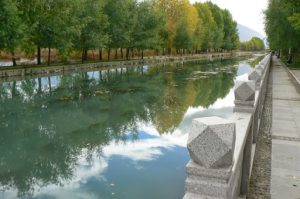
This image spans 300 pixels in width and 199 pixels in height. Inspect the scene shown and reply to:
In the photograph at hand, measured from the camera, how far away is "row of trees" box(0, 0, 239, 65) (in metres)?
32.2

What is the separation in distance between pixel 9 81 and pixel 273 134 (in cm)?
2409

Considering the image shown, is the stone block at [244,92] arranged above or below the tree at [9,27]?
below

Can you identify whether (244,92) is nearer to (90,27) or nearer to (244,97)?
(244,97)

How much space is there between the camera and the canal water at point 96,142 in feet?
26.7

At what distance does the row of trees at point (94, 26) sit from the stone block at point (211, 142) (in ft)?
97.0

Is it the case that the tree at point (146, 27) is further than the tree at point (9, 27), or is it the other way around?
the tree at point (146, 27)

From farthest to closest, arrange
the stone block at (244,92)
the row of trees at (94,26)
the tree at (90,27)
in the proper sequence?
the tree at (90,27) < the row of trees at (94,26) < the stone block at (244,92)

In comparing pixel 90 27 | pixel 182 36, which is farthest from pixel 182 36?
pixel 90 27

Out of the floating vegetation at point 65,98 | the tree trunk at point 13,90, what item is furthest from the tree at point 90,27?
the floating vegetation at point 65,98

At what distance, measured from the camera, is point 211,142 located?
128 inches

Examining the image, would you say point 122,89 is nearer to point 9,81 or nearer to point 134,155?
point 9,81

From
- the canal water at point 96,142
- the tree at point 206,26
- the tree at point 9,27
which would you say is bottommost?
the canal water at point 96,142

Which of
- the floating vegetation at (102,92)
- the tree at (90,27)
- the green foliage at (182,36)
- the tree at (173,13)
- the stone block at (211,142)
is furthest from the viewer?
the tree at (173,13)

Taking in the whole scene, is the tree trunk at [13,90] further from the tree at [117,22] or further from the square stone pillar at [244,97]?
the tree at [117,22]
